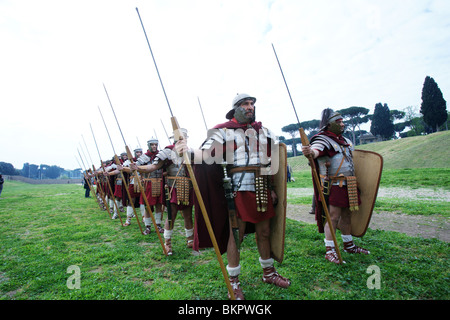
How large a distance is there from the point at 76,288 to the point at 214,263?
1848mm

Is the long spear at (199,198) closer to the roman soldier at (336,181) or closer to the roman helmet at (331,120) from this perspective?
the roman soldier at (336,181)

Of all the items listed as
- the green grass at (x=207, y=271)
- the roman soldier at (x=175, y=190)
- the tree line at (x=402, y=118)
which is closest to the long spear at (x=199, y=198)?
the green grass at (x=207, y=271)

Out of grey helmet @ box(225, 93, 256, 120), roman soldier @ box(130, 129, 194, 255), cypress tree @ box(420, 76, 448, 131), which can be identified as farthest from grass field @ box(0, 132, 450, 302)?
cypress tree @ box(420, 76, 448, 131)

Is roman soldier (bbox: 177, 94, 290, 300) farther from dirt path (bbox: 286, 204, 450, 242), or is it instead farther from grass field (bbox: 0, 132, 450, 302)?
dirt path (bbox: 286, 204, 450, 242)

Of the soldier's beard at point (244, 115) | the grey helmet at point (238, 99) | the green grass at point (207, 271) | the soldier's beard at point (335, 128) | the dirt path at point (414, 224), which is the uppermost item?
the grey helmet at point (238, 99)

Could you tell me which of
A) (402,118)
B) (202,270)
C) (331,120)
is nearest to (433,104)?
(402,118)

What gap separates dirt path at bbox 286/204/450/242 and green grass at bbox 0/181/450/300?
0.59m

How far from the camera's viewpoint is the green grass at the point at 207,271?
260cm

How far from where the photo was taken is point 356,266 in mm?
3076

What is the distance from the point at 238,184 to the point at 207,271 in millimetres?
1516

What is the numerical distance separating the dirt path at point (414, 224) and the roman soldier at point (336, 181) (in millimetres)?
1833

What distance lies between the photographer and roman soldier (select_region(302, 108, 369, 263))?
11.3 feet

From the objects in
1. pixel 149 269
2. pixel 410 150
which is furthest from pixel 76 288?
pixel 410 150

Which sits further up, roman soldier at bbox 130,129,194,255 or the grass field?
roman soldier at bbox 130,129,194,255
